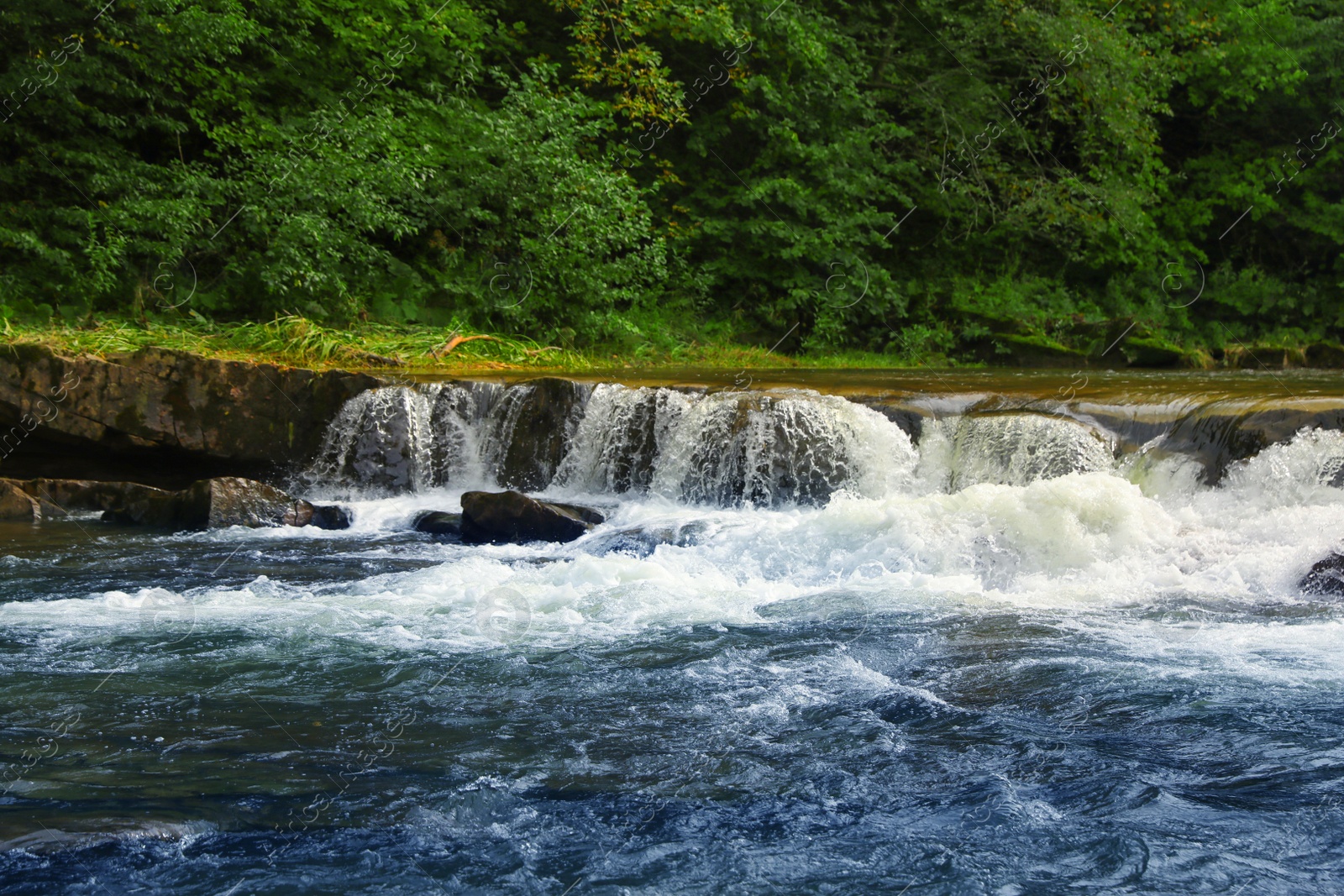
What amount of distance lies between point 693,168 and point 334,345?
708cm

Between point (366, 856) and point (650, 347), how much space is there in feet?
39.2

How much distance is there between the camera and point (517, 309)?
1362 centimetres

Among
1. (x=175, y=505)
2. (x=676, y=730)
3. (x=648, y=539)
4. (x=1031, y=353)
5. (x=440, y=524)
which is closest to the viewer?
(x=676, y=730)

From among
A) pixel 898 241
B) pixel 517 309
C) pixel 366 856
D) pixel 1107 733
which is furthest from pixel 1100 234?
pixel 366 856

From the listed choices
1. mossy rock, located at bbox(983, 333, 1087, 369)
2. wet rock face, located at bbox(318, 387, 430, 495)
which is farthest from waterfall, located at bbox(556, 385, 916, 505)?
mossy rock, located at bbox(983, 333, 1087, 369)

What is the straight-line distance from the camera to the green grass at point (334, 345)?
34.5ft

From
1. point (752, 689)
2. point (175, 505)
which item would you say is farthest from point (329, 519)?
point (752, 689)

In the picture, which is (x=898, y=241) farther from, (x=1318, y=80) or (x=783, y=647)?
(x=783, y=647)

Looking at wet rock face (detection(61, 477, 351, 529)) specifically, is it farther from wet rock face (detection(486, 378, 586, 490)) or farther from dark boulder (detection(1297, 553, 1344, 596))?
dark boulder (detection(1297, 553, 1344, 596))

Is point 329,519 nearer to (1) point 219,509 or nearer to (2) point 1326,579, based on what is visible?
(1) point 219,509

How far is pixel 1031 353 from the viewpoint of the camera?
1583 centimetres

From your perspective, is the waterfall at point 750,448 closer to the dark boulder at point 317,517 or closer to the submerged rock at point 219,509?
the dark boulder at point 317,517

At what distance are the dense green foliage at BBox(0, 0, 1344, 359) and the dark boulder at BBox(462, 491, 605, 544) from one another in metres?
4.78

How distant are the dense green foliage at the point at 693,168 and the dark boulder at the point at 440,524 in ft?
13.9
